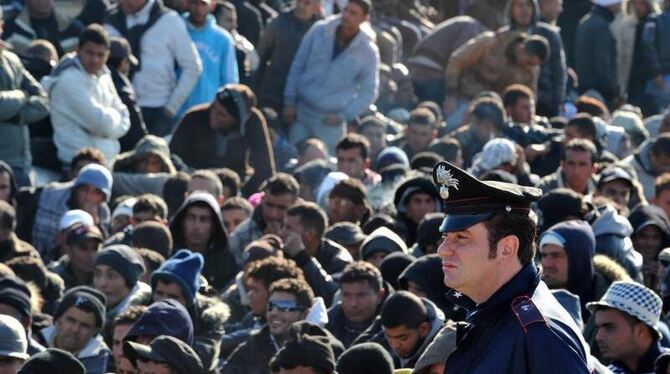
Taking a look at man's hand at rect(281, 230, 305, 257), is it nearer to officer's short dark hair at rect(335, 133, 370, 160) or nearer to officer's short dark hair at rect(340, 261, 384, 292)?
officer's short dark hair at rect(340, 261, 384, 292)

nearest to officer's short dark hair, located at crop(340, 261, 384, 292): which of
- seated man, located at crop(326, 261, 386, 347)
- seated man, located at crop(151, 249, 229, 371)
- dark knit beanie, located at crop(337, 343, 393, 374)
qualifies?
seated man, located at crop(326, 261, 386, 347)

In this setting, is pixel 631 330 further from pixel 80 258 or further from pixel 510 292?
pixel 80 258

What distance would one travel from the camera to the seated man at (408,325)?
880 centimetres

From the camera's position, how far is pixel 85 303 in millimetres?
10172

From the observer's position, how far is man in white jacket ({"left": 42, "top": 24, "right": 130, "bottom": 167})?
46.9ft

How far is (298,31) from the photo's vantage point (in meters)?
17.1

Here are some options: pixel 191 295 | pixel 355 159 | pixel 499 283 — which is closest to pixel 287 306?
pixel 191 295

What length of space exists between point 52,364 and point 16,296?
1608 millimetres

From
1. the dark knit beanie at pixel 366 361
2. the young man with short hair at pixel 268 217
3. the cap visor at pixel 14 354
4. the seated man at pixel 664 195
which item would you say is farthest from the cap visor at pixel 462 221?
the seated man at pixel 664 195

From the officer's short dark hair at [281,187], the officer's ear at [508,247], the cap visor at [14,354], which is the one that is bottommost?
the officer's short dark hair at [281,187]

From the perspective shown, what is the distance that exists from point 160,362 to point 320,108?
→ 8003 millimetres

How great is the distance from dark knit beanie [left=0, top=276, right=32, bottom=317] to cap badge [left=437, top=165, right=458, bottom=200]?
538 cm

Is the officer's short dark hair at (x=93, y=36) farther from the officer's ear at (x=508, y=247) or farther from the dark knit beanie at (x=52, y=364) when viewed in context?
the officer's ear at (x=508, y=247)

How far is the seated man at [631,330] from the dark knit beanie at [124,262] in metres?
3.41
